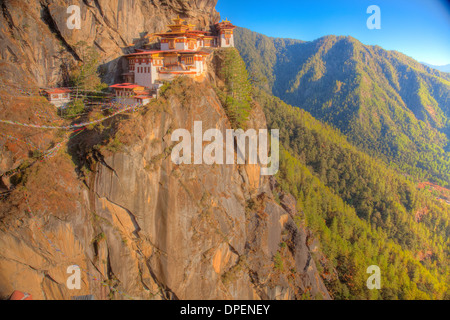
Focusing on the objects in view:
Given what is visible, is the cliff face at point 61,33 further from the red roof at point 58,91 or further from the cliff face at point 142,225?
the cliff face at point 142,225

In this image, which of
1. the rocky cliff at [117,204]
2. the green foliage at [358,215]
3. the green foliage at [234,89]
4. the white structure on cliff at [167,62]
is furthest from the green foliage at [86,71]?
the green foliage at [358,215]

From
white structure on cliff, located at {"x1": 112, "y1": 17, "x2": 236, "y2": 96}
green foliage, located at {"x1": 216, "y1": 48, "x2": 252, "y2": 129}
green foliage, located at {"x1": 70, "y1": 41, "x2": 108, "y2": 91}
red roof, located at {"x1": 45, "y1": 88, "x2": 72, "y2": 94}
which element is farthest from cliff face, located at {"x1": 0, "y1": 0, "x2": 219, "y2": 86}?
green foliage, located at {"x1": 216, "y1": 48, "x2": 252, "y2": 129}

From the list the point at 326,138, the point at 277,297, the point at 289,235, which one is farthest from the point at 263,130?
the point at 326,138

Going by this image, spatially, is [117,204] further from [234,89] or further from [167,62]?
[234,89]

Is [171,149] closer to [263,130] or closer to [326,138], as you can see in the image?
[263,130]

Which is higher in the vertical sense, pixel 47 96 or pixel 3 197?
pixel 47 96
